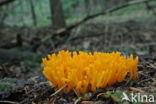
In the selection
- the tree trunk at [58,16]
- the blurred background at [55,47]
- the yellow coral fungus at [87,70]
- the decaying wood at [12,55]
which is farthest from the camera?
the tree trunk at [58,16]

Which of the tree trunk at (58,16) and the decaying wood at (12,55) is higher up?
the tree trunk at (58,16)

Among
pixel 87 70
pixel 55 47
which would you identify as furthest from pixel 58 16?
pixel 87 70

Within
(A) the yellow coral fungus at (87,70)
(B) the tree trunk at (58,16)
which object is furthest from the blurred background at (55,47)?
(A) the yellow coral fungus at (87,70)

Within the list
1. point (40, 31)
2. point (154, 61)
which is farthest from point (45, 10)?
point (154, 61)

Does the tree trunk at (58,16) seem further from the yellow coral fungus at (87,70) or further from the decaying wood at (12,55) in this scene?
the yellow coral fungus at (87,70)

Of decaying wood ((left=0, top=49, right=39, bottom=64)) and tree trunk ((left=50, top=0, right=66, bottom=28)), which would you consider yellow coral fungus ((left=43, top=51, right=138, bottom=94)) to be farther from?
tree trunk ((left=50, top=0, right=66, bottom=28))

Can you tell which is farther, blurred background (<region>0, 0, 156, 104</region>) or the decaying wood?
the decaying wood

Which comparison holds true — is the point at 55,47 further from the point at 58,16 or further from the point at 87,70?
the point at 87,70

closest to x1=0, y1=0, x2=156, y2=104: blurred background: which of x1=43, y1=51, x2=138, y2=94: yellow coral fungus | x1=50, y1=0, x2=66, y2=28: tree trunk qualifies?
x1=50, y1=0, x2=66, y2=28: tree trunk

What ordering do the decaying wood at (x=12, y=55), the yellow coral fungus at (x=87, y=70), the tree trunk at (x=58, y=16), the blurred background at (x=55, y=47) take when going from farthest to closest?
1. the tree trunk at (x=58, y=16)
2. the decaying wood at (x=12, y=55)
3. the blurred background at (x=55, y=47)
4. the yellow coral fungus at (x=87, y=70)
